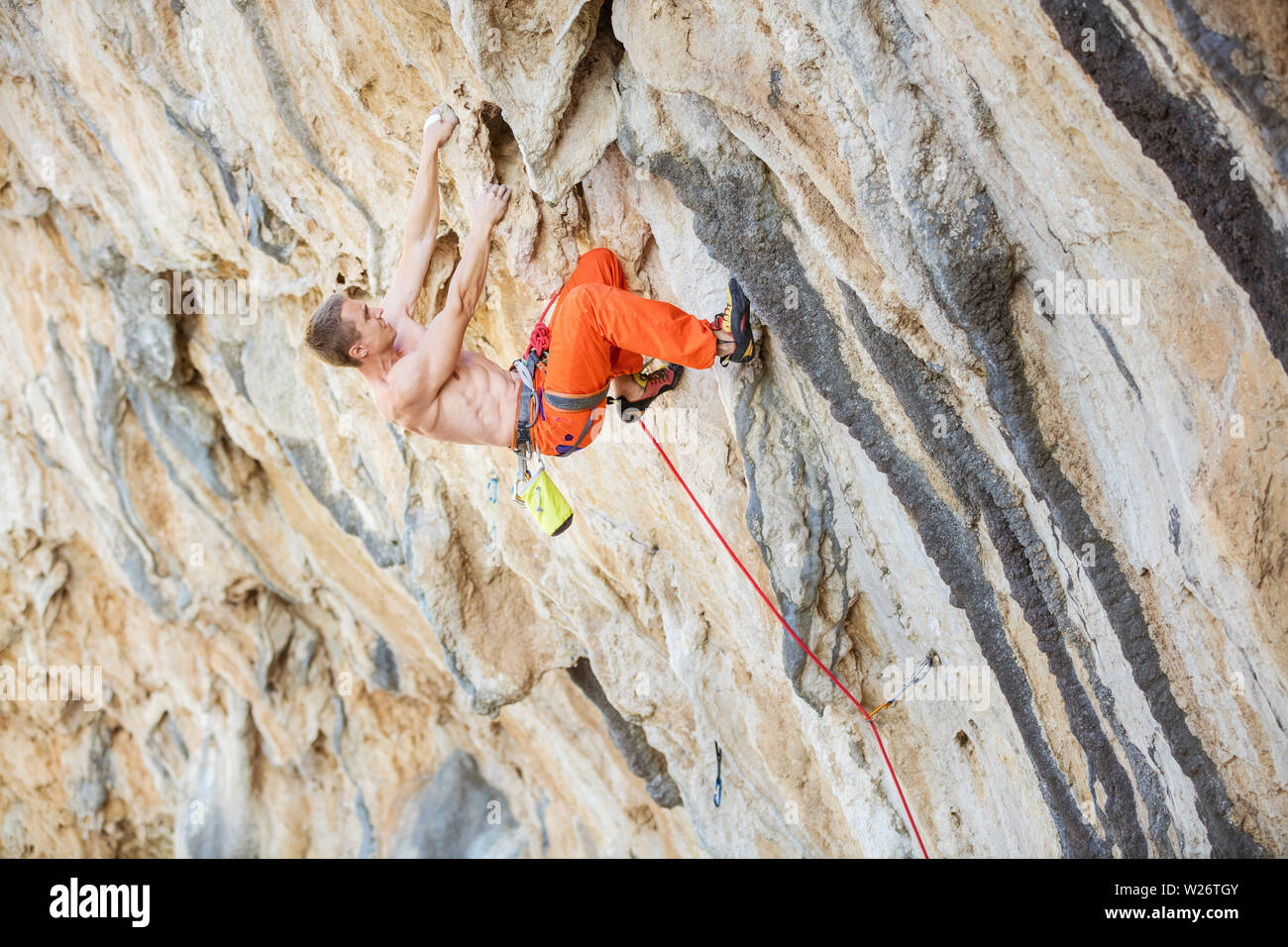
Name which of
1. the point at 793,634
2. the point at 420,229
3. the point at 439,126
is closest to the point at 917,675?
the point at 793,634

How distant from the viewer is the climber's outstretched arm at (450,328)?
3678 mm

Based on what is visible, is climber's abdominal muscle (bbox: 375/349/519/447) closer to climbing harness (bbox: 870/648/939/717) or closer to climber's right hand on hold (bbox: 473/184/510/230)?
climber's right hand on hold (bbox: 473/184/510/230)

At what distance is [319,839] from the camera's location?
9.38m

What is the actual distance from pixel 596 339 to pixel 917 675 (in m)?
1.94

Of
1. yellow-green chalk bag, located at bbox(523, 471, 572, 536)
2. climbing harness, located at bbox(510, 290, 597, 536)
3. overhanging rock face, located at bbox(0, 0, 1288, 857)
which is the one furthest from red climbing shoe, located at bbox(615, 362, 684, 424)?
yellow-green chalk bag, located at bbox(523, 471, 572, 536)

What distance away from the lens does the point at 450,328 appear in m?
3.76

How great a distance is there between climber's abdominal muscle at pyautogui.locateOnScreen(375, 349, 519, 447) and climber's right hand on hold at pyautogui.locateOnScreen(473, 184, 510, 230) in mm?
505

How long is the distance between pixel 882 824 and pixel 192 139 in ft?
15.6

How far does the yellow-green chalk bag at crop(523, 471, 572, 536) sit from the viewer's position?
394 centimetres

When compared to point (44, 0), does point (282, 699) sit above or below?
below

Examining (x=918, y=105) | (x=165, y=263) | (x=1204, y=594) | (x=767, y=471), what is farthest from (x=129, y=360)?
(x=1204, y=594)

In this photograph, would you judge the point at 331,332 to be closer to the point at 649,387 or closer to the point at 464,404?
the point at 464,404

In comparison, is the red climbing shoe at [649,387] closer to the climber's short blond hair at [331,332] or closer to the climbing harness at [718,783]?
the climber's short blond hair at [331,332]

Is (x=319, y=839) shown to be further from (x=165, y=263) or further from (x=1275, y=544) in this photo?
(x=1275, y=544)
